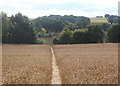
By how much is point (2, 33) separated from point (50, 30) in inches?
3988

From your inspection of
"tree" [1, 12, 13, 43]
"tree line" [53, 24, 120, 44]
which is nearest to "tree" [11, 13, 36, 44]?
"tree" [1, 12, 13, 43]

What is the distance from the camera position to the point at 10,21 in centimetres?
8775

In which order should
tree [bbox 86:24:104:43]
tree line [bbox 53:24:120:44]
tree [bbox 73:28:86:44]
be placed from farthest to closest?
1. tree [bbox 73:28:86:44]
2. tree line [bbox 53:24:120:44]
3. tree [bbox 86:24:104:43]

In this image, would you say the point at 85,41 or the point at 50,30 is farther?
the point at 50,30

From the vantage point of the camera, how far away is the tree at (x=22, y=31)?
280 ft

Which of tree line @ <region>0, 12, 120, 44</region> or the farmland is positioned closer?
the farmland

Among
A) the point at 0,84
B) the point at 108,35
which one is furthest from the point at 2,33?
the point at 0,84

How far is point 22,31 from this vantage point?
86.7 meters

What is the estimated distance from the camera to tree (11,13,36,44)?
85438mm

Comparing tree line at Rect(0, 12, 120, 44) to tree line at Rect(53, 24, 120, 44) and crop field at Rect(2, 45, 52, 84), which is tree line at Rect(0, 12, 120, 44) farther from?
crop field at Rect(2, 45, 52, 84)

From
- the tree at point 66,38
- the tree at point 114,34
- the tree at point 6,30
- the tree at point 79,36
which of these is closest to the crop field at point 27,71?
the tree at point 6,30

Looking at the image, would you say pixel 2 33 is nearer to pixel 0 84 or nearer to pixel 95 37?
pixel 95 37

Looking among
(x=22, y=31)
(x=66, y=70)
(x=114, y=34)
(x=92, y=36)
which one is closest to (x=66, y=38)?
(x=92, y=36)

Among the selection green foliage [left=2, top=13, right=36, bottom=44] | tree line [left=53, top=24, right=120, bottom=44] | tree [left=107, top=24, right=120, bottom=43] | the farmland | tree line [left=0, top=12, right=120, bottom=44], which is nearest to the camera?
the farmland
